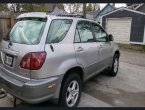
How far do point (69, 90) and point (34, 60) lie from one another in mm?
973

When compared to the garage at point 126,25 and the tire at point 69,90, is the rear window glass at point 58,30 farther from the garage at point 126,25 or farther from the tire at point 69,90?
the garage at point 126,25

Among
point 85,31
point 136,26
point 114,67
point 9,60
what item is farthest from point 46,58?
point 136,26

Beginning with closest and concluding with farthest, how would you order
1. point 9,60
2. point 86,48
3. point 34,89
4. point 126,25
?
point 34,89 < point 9,60 < point 86,48 < point 126,25

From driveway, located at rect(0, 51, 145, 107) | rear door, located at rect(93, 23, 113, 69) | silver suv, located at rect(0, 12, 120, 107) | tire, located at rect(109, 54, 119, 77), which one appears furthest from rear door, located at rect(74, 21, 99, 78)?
tire, located at rect(109, 54, 119, 77)

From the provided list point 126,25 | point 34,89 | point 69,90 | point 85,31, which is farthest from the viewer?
point 126,25

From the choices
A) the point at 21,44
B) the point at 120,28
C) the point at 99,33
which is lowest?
the point at 21,44

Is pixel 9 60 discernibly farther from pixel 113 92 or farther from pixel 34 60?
pixel 113 92

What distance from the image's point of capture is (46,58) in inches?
118

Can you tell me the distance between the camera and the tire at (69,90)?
337 cm

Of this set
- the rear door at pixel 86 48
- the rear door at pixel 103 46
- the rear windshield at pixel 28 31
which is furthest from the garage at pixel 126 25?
the rear windshield at pixel 28 31

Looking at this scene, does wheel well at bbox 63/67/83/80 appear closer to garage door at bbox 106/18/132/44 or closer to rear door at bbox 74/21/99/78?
rear door at bbox 74/21/99/78

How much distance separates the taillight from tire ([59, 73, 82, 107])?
25.1 inches

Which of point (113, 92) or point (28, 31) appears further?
point (113, 92)

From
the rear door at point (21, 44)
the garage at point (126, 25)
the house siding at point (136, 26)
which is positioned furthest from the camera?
the garage at point (126, 25)
